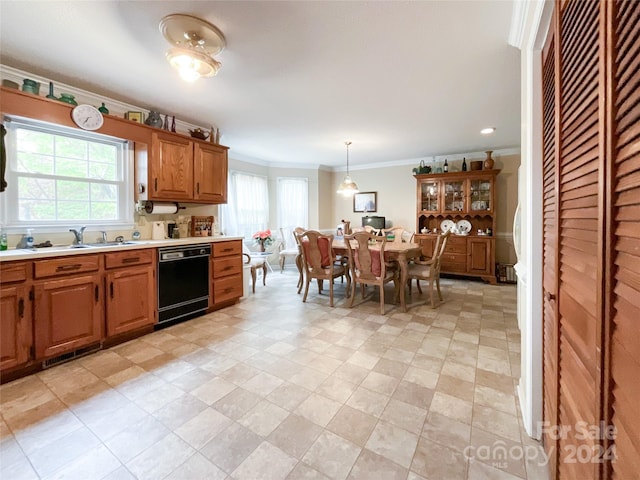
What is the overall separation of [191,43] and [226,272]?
2.47 m

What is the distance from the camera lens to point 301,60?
7.52 ft

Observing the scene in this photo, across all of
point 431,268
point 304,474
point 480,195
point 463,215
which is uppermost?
point 480,195

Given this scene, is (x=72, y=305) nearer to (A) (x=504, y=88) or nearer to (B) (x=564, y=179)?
(B) (x=564, y=179)

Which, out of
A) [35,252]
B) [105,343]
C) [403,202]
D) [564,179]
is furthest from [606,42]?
[403,202]

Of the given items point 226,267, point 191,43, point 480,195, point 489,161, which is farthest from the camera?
point 480,195

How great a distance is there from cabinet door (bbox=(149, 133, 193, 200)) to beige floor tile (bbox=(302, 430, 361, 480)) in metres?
2.92

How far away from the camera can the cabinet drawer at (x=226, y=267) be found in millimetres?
3513

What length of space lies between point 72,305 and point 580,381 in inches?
125

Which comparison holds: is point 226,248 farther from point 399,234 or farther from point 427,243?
point 427,243

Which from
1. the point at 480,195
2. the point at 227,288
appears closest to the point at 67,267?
the point at 227,288

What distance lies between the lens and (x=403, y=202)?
612 centimetres

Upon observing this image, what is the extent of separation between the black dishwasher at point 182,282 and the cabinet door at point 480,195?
4562 mm

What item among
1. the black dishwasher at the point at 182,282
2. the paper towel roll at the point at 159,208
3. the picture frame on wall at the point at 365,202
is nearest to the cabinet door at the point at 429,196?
the picture frame on wall at the point at 365,202

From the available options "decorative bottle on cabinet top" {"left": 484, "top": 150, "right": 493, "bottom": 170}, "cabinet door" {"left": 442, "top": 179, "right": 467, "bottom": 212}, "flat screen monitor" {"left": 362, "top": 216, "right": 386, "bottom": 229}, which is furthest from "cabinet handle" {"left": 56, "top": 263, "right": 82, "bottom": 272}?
"decorative bottle on cabinet top" {"left": 484, "top": 150, "right": 493, "bottom": 170}
